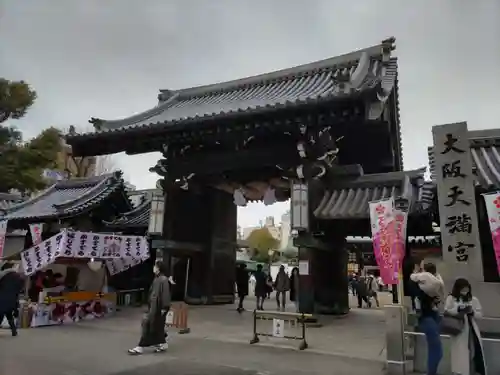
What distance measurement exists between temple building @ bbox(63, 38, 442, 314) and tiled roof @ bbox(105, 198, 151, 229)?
2.74m

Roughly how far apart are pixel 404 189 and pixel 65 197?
53.6ft

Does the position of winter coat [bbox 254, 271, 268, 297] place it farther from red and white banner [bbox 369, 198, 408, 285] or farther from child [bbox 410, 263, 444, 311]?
child [bbox 410, 263, 444, 311]

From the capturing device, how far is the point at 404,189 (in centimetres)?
1118

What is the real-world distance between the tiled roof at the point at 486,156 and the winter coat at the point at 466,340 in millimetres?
4008

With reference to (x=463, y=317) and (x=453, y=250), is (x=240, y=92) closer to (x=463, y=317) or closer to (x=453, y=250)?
(x=453, y=250)

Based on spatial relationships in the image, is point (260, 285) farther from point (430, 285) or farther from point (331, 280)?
point (430, 285)

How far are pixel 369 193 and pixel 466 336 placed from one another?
6.36 meters

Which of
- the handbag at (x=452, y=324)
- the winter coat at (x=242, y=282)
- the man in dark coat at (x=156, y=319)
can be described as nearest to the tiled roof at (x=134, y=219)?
the winter coat at (x=242, y=282)

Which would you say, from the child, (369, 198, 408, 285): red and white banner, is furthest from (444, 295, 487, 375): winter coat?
(369, 198, 408, 285): red and white banner

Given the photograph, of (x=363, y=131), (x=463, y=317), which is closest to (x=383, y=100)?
(x=363, y=131)

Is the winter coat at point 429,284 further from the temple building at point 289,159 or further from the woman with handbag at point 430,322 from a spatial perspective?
the temple building at point 289,159

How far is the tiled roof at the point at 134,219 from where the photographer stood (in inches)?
675

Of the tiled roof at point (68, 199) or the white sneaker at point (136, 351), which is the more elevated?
the tiled roof at point (68, 199)

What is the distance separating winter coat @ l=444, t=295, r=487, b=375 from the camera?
5793 millimetres
